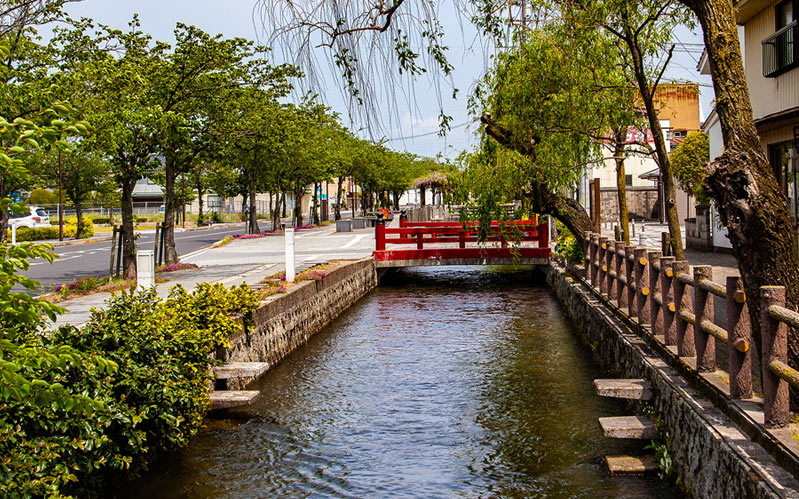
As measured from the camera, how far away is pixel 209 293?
388 inches

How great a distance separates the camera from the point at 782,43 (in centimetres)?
1700

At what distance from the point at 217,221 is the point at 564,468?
199 feet

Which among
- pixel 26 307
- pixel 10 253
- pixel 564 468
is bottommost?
pixel 564 468

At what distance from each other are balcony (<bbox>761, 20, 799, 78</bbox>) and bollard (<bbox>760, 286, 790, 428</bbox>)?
12.8 m

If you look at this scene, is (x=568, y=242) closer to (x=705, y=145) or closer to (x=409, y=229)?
(x=409, y=229)

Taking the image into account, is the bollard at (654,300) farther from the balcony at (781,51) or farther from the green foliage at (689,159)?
the green foliage at (689,159)

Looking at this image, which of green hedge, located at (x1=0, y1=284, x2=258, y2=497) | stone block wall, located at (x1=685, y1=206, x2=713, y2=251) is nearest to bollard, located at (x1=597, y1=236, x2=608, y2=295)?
green hedge, located at (x1=0, y1=284, x2=258, y2=497)

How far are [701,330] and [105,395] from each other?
182 inches

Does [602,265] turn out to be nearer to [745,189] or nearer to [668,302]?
[668,302]

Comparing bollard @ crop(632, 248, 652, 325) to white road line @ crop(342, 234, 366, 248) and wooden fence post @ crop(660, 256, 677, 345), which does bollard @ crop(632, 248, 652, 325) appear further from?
white road line @ crop(342, 234, 366, 248)

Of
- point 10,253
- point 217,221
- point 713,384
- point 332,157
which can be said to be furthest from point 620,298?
A: point 217,221

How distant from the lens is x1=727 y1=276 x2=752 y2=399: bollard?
221 inches

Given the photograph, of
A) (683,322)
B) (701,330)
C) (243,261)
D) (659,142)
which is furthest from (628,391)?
(243,261)

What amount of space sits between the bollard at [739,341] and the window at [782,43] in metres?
12.2
